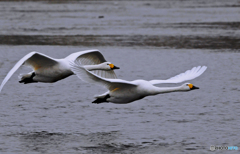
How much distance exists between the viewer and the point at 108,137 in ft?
36.2

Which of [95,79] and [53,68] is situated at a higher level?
[53,68]

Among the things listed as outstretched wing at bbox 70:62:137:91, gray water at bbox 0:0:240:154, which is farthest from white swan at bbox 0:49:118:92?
outstretched wing at bbox 70:62:137:91

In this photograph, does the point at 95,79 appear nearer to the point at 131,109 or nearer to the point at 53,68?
the point at 53,68

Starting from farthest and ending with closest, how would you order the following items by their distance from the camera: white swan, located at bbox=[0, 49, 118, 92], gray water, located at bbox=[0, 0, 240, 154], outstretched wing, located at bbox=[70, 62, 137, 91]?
white swan, located at bbox=[0, 49, 118, 92], gray water, located at bbox=[0, 0, 240, 154], outstretched wing, located at bbox=[70, 62, 137, 91]

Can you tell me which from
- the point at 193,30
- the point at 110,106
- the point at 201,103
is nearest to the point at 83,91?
the point at 110,106

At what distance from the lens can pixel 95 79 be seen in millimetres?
10594

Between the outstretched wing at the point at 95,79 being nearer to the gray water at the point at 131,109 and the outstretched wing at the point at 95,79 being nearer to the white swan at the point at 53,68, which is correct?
the gray water at the point at 131,109

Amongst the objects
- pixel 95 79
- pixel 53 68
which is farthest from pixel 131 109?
pixel 95 79

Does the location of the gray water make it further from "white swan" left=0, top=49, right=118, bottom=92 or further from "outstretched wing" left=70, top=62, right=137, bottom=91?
"outstretched wing" left=70, top=62, right=137, bottom=91

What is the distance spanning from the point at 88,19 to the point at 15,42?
1678 centimetres

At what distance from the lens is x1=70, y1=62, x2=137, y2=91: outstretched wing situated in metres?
10.3

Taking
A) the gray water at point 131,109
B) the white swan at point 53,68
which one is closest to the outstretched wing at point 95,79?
the gray water at point 131,109

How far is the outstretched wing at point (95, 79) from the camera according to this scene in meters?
10.3

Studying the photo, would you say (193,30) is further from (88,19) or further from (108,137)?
(108,137)
